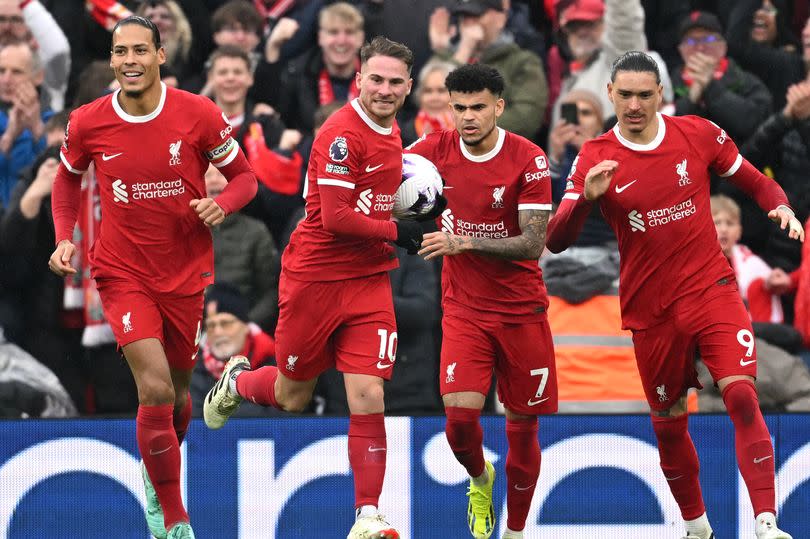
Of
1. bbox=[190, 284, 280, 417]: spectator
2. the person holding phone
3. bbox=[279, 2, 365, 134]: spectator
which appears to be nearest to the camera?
bbox=[190, 284, 280, 417]: spectator

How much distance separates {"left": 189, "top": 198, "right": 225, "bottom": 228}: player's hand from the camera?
373 inches

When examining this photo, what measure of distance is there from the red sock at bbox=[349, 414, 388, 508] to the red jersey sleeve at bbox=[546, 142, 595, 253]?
4.70 ft

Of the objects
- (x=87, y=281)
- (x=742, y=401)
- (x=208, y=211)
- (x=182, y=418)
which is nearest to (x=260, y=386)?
(x=182, y=418)

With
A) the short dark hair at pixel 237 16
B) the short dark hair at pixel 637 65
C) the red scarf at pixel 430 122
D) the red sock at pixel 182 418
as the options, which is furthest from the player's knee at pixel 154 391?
the short dark hair at pixel 237 16

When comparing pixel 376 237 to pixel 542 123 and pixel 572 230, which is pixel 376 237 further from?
pixel 542 123

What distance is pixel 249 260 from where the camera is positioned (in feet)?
39.6

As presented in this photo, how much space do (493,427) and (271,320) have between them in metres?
1.86

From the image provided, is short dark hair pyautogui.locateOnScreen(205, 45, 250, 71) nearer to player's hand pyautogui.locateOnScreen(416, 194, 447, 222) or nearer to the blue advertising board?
the blue advertising board

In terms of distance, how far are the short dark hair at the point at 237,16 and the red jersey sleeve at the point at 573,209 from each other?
4431 millimetres

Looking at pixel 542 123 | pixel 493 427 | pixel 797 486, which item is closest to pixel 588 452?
pixel 493 427

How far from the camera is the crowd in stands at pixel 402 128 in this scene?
1155 cm

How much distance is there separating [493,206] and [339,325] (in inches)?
44.4

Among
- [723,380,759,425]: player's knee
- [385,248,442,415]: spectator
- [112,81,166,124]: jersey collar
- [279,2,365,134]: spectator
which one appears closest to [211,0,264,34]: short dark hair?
[279,2,365,134]: spectator

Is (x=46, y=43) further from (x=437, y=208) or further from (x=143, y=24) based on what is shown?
(x=437, y=208)
